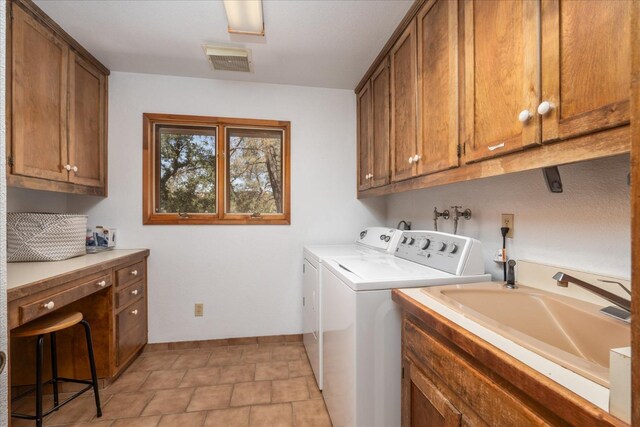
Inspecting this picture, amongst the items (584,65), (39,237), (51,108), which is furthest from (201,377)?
(584,65)

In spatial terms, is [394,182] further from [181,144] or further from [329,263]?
[181,144]

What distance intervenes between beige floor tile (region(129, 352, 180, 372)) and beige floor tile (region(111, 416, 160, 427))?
22.2 inches

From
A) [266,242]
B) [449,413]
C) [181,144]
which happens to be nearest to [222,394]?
[266,242]

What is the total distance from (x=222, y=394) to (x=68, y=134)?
2.04 metres

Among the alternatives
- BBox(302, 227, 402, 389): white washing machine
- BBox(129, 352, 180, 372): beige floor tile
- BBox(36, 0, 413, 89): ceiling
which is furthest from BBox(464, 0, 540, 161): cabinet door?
BBox(129, 352, 180, 372): beige floor tile

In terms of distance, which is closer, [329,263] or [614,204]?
[614,204]

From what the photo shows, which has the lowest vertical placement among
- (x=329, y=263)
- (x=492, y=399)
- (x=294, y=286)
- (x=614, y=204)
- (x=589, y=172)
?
(x=294, y=286)

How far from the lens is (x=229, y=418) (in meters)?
1.75

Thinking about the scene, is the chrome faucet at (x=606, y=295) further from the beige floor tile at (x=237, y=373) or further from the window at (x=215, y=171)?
the window at (x=215, y=171)

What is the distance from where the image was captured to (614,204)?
100 centimetres

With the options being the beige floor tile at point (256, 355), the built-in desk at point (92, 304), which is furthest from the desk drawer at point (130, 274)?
the beige floor tile at point (256, 355)

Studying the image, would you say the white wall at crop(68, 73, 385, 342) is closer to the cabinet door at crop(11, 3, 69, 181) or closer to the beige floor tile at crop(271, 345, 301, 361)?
the beige floor tile at crop(271, 345, 301, 361)

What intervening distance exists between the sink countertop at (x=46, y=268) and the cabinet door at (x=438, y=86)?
193 centimetres

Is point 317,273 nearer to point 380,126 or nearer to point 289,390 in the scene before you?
point 289,390
